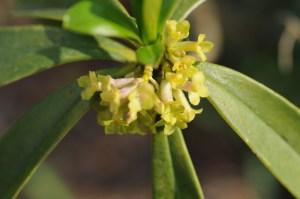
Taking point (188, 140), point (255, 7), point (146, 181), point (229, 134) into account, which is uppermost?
point (255, 7)

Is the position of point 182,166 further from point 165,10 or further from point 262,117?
point 165,10

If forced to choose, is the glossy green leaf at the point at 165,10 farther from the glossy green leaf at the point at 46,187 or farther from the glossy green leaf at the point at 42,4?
the glossy green leaf at the point at 46,187

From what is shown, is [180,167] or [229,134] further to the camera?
[229,134]

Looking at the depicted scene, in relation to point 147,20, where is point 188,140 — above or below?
below

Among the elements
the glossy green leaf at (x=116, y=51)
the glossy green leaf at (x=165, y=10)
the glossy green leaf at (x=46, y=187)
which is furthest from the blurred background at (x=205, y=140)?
the glossy green leaf at (x=165, y=10)

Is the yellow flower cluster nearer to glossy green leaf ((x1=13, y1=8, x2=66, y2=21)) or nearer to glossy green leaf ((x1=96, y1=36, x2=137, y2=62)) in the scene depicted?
glossy green leaf ((x1=96, y1=36, x2=137, y2=62))

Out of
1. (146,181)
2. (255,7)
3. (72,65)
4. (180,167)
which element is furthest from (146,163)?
(180,167)

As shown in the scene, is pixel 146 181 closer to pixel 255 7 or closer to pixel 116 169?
pixel 116 169
